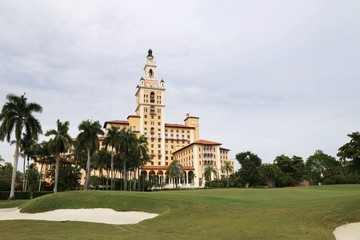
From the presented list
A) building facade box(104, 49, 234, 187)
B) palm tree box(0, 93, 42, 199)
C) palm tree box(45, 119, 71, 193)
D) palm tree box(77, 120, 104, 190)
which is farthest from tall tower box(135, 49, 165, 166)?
palm tree box(0, 93, 42, 199)

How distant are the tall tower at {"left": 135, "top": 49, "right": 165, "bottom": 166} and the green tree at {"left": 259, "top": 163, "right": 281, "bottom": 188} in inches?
2485

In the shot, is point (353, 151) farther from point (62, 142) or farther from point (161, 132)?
point (161, 132)

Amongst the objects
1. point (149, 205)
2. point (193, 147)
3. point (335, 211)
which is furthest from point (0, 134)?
point (193, 147)

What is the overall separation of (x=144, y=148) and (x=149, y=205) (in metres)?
56.9

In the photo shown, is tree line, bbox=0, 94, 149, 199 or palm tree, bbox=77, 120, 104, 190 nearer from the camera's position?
tree line, bbox=0, 94, 149, 199

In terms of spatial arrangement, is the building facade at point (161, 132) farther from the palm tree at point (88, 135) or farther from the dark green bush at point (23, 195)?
the dark green bush at point (23, 195)

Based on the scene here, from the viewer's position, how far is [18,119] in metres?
56.0

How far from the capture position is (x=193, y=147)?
13988 centimetres

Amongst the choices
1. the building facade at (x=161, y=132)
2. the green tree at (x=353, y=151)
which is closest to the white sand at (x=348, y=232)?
the green tree at (x=353, y=151)

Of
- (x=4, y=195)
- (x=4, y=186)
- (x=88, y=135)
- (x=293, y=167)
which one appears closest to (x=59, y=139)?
(x=88, y=135)

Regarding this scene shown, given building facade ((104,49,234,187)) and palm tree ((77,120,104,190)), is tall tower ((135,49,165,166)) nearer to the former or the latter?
building facade ((104,49,234,187))

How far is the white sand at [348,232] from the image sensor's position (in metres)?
18.1

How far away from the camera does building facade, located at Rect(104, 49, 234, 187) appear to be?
140000mm

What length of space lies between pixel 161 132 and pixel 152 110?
1181 centimetres
